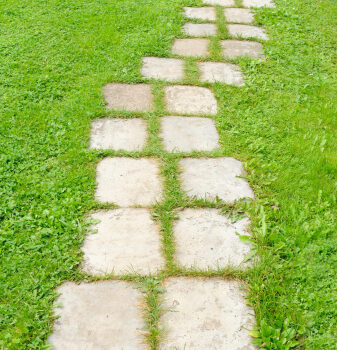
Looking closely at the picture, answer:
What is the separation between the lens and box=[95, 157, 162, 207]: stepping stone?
9.04 feet

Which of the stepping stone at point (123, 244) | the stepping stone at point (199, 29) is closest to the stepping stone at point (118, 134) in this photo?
the stepping stone at point (123, 244)

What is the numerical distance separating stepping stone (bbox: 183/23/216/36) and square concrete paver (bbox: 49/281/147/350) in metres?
3.38

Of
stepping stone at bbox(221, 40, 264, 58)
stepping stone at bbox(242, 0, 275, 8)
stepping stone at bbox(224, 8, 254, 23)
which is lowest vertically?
stepping stone at bbox(221, 40, 264, 58)

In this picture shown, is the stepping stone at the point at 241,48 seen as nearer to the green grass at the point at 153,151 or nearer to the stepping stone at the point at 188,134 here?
the green grass at the point at 153,151

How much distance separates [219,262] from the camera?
2.38 metres

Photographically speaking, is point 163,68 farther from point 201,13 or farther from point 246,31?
point 201,13

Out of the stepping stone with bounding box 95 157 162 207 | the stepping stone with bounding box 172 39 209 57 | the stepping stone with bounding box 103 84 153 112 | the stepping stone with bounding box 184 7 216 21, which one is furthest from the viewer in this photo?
the stepping stone with bounding box 184 7 216 21

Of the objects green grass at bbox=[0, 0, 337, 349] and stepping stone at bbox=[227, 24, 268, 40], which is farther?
stepping stone at bbox=[227, 24, 268, 40]

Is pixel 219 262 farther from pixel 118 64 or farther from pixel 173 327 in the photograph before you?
pixel 118 64

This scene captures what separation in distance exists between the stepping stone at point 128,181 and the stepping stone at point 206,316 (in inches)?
26.1

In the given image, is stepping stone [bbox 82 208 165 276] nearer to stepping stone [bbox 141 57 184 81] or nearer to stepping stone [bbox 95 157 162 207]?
stepping stone [bbox 95 157 162 207]

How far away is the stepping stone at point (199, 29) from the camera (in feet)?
15.9

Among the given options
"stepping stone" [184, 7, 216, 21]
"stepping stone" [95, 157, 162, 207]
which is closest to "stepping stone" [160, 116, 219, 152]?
"stepping stone" [95, 157, 162, 207]

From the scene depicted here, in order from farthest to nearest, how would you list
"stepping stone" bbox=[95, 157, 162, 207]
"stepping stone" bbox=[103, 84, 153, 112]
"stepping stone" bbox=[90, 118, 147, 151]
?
"stepping stone" bbox=[103, 84, 153, 112] < "stepping stone" bbox=[90, 118, 147, 151] < "stepping stone" bbox=[95, 157, 162, 207]
